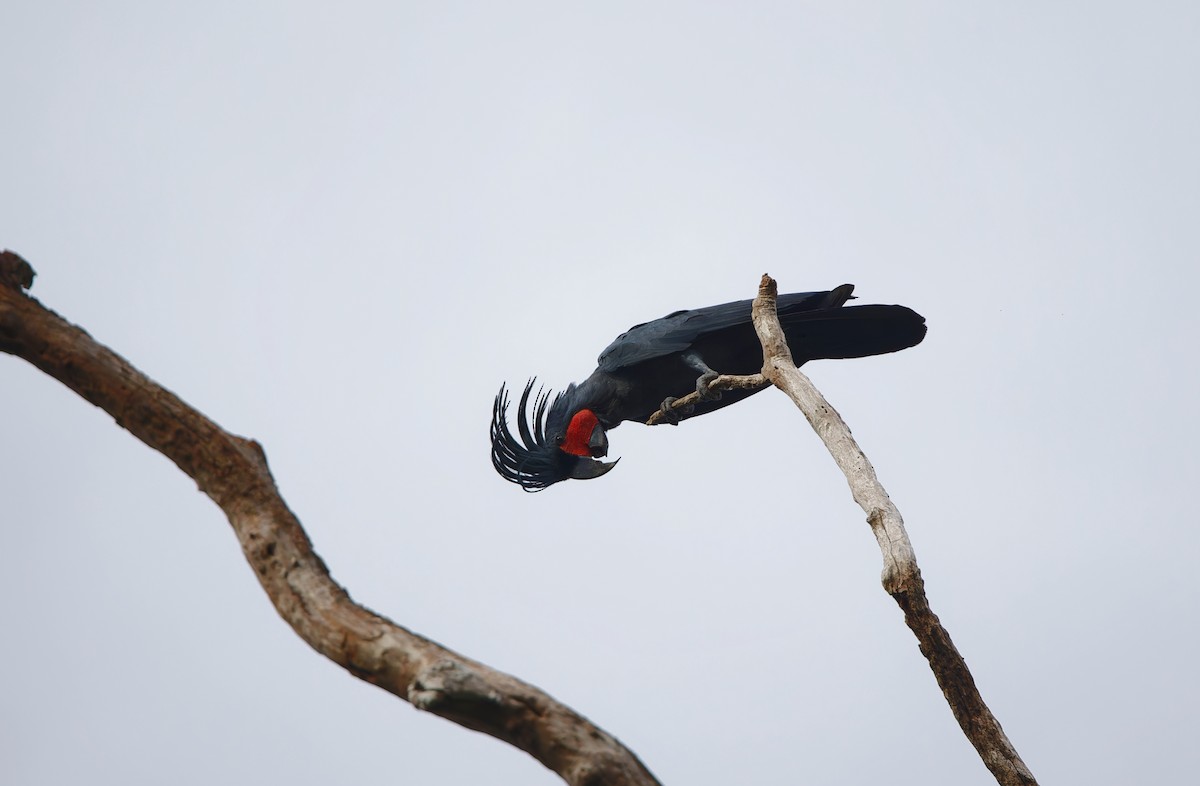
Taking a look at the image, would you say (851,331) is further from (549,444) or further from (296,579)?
(296,579)

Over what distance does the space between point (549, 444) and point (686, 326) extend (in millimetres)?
969

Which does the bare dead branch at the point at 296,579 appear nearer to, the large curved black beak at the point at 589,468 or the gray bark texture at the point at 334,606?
the gray bark texture at the point at 334,606

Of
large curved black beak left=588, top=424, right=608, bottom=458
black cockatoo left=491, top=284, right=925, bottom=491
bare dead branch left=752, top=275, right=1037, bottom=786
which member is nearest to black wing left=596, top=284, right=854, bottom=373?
black cockatoo left=491, top=284, right=925, bottom=491

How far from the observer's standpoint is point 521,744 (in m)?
1.99

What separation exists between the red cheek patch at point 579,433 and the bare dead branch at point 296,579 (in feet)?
10.7

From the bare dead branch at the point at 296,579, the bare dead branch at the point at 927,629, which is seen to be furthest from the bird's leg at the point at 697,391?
the bare dead branch at the point at 296,579

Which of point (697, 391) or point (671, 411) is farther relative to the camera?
point (671, 411)

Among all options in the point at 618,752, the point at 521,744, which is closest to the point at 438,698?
the point at 521,744

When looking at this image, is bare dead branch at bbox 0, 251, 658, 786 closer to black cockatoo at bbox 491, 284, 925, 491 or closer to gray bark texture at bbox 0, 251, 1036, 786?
gray bark texture at bbox 0, 251, 1036, 786

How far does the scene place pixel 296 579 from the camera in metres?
2.25

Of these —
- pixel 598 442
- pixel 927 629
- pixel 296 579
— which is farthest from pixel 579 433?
pixel 296 579

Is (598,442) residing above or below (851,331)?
below

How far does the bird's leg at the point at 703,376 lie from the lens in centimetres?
527

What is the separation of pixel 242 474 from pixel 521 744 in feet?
2.94
